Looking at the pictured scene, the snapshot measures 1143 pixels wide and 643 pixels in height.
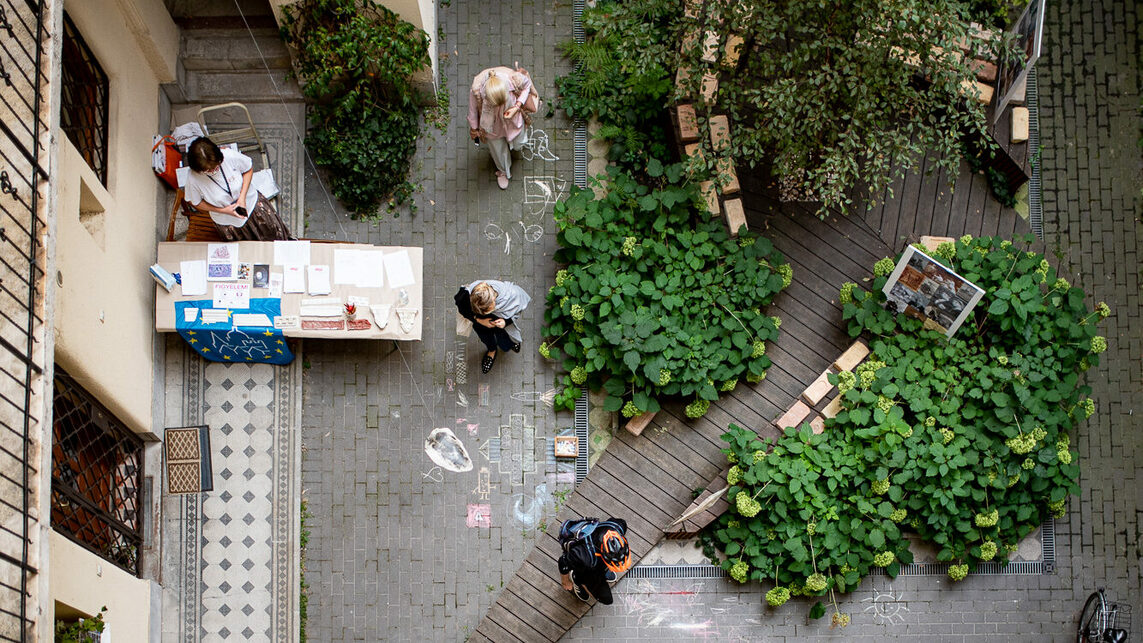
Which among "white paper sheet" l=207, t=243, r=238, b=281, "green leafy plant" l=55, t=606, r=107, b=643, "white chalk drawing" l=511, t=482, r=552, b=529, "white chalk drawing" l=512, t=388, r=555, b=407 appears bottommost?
"green leafy plant" l=55, t=606, r=107, b=643

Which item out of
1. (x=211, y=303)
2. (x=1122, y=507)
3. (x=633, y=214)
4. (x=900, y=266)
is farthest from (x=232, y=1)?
(x=1122, y=507)

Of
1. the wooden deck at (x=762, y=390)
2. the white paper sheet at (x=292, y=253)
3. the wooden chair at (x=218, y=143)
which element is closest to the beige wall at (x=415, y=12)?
the wooden chair at (x=218, y=143)

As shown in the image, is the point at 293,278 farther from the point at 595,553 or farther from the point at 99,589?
the point at 595,553

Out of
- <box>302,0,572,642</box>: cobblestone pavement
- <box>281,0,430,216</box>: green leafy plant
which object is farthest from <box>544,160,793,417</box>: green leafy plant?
<box>281,0,430,216</box>: green leafy plant

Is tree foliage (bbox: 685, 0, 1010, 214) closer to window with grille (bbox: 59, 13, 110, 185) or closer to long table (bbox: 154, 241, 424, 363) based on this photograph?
long table (bbox: 154, 241, 424, 363)

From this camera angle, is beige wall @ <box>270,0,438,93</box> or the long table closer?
the long table

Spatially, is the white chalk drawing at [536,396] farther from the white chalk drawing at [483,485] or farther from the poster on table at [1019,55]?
the poster on table at [1019,55]
